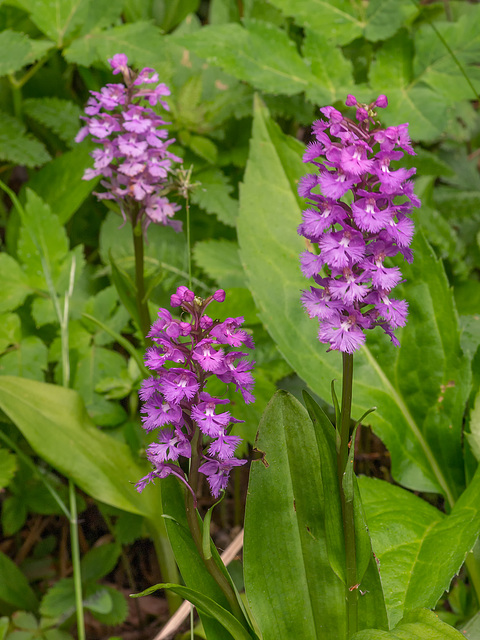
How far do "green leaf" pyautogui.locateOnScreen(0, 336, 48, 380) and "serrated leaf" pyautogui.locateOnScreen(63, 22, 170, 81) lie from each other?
1.07 metres

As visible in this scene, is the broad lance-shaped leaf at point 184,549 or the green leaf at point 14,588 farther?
the green leaf at point 14,588

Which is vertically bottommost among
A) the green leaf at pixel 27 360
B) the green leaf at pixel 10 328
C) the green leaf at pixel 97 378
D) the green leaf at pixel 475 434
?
the green leaf at pixel 97 378

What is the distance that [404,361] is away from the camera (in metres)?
2.02

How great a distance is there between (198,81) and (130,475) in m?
1.62

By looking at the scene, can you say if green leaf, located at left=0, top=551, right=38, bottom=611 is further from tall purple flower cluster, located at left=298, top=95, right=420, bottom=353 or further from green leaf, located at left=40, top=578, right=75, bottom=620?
tall purple flower cluster, located at left=298, top=95, right=420, bottom=353

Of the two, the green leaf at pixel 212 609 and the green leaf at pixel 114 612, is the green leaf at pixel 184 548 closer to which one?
the green leaf at pixel 212 609

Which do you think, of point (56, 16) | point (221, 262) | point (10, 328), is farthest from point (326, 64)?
point (10, 328)

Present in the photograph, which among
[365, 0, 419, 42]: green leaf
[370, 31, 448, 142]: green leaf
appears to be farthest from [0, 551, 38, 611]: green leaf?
[365, 0, 419, 42]: green leaf

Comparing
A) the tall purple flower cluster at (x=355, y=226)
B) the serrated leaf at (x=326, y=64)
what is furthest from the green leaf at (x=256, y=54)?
the tall purple flower cluster at (x=355, y=226)

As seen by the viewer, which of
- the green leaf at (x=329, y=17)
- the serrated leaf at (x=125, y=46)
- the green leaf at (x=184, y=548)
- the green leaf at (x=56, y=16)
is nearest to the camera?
the green leaf at (x=184, y=548)

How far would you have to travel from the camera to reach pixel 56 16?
8.36 ft

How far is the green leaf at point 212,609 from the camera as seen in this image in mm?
1238

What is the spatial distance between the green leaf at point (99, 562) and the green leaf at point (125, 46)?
1747 millimetres

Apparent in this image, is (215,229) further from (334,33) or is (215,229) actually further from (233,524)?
(233,524)
